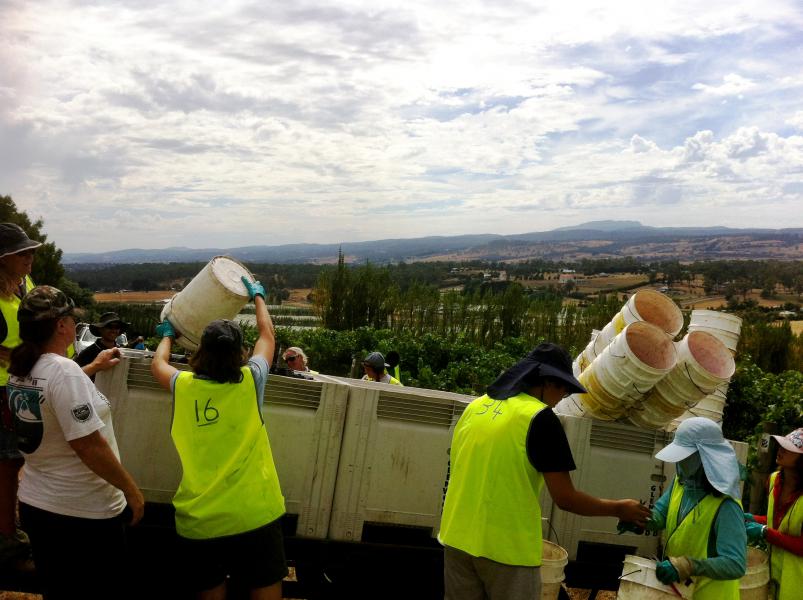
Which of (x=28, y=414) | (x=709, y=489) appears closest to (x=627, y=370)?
(x=709, y=489)

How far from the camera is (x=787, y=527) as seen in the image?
317cm

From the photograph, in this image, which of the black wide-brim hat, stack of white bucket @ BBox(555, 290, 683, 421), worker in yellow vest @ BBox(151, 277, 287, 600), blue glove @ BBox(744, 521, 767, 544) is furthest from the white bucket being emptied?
blue glove @ BBox(744, 521, 767, 544)

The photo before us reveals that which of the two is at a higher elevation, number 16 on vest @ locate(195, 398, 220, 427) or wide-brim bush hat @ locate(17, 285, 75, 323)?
wide-brim bush hat @ locate(17, 285, 75, 323)

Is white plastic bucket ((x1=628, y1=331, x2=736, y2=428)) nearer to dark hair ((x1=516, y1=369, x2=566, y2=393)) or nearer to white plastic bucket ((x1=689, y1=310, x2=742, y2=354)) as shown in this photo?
white plastic bucket ((x1=689, y1=310, x2=742, y2=354))

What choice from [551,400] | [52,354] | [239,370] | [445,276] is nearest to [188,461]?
[239,370]

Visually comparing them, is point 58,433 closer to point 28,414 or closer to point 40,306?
point 28,414

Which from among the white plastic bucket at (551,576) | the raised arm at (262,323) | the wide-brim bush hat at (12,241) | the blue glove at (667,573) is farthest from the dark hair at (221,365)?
the blue glove at (667,573)

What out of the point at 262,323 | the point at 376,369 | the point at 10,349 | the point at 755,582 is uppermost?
the point at 262,323

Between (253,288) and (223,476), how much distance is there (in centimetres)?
130

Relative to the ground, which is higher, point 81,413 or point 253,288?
point 253,288

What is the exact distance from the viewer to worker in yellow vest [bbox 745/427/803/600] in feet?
10.2

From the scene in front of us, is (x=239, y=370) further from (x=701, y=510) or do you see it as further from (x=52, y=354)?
(x=701, y=510)

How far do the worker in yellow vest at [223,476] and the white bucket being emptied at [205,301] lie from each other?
0.98 meters

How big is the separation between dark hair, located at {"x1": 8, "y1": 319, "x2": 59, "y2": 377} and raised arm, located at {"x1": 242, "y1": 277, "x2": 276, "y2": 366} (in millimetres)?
881
